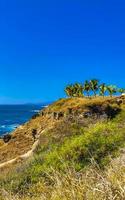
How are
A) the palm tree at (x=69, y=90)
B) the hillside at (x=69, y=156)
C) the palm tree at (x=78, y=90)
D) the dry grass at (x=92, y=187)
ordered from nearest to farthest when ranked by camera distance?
the dry grass at (x=92, y=187) → the hillside at (x=69, y=156) → the palm tree at (x=69, y=90) → the palm tree at (x=78, y=90)

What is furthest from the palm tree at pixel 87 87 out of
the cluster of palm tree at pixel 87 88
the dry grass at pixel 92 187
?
the dry grass at pixel 92 187

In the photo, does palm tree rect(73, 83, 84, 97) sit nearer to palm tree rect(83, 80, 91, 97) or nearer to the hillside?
palm tree rect(83, 80, 91, 97)

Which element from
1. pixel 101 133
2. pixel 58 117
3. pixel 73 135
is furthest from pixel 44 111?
pixel 101 133

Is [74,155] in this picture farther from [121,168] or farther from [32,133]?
[121,168]

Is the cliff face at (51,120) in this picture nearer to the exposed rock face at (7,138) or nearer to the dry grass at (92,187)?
the exposed rock face at (7,138)

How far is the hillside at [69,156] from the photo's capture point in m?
8.94

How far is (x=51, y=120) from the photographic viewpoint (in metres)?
60.9

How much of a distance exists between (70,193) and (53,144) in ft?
118

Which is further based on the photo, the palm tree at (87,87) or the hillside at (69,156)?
the palm tree at (87,87)

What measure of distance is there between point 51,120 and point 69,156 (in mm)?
23157

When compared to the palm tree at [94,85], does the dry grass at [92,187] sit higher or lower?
lower

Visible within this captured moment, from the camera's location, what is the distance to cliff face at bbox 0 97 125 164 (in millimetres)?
54375

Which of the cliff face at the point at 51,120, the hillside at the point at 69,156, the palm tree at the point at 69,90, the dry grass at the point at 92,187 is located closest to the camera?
the dry grass at the point at 92,187

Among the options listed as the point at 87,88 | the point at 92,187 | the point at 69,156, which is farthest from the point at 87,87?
the point at 92,187
